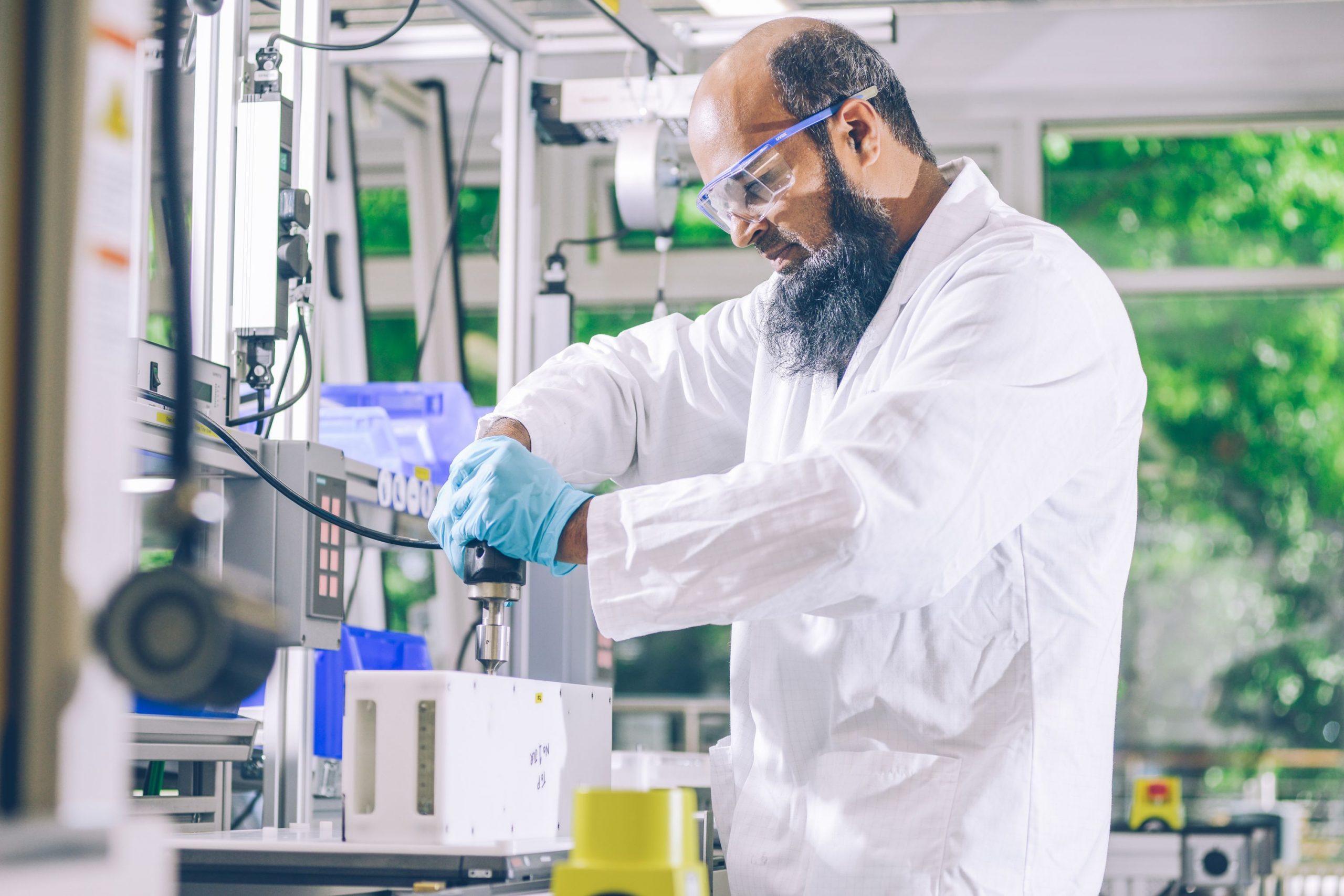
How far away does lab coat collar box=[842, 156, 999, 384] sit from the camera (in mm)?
1427

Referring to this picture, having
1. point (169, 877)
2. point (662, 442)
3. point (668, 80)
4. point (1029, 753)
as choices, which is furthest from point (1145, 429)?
point (169, 877)

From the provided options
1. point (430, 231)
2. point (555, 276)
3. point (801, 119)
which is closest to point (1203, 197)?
point (430, 231)

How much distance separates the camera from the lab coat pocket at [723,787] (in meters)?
1.39

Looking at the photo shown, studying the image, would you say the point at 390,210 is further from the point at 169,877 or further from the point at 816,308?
the point at 169,877

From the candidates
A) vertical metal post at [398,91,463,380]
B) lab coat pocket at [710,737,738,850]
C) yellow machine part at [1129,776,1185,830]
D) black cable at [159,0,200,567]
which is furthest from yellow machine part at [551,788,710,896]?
vertical metal post at [398,91,463,380]

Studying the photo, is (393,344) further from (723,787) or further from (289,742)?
(723,787)

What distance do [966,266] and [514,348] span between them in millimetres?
1411

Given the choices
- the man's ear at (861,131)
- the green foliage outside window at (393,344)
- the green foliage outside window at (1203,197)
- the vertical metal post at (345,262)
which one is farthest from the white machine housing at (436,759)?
the green foliage outside window at (1203,197)

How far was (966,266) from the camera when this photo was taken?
131 cm

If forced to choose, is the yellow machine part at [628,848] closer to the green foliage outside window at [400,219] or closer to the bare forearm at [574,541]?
the bare forearm at [574,541]

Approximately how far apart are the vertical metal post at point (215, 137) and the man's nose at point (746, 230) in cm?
81

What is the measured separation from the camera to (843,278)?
4.89 ft

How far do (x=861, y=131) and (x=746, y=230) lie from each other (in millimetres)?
158

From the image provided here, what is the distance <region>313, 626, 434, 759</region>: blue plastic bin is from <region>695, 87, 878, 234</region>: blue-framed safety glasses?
0.94 metres
